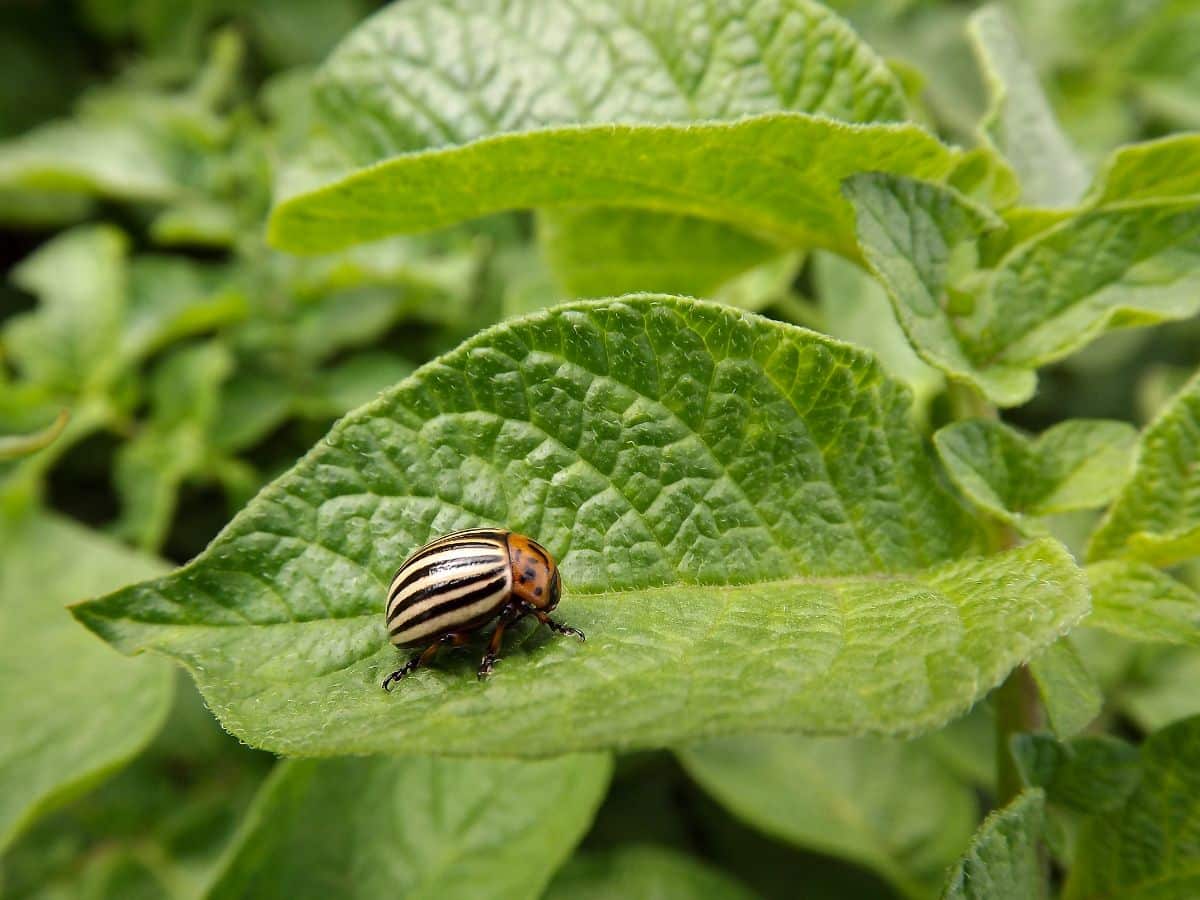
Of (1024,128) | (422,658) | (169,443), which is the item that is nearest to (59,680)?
(169,443)

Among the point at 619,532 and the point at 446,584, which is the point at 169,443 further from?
the point at 619,532

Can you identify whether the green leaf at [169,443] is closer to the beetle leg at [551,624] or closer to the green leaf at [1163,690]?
the beetle leg at [551,624]

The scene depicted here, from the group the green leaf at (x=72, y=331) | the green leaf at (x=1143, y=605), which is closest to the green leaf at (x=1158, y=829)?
the green leaf at (x=1143, y=605)

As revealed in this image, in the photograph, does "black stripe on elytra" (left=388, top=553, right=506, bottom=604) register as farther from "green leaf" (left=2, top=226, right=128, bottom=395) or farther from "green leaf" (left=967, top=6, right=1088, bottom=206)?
"green leaf" (left=2, top=226, right=128, bottom=395)

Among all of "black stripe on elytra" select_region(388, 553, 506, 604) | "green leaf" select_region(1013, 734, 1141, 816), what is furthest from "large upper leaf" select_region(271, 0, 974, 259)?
"green leaf" select_region(1013, 734, 1141, 816)

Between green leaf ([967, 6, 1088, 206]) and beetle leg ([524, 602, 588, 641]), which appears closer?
beetle leg ([524, 602, 588, 641])

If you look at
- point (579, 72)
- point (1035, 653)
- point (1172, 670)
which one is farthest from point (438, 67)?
Result: point (1172, 670)
